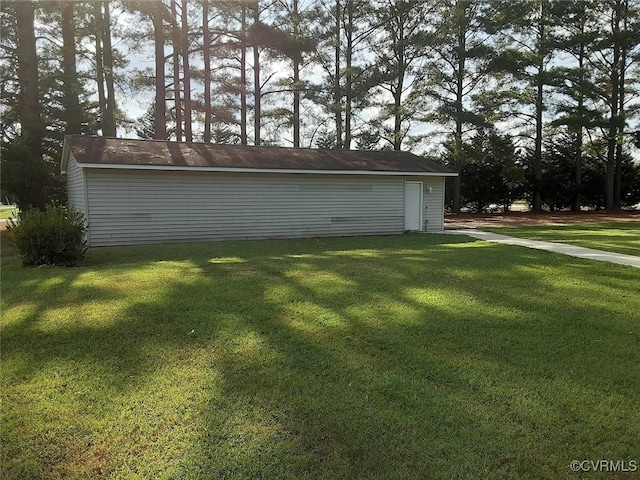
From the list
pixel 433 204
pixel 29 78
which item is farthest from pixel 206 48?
pixel 433 204

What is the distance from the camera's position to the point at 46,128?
17.1m

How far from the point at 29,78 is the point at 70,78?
2303mm

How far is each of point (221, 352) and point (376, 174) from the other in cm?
1074

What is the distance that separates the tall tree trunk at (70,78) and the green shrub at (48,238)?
12026 mm

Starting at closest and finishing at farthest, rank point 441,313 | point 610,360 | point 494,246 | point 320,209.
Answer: point 610,360 → point 441,313 → point 494,246 → point 320,209

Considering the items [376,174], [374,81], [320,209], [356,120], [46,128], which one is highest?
[374,81]

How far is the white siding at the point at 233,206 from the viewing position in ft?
35.6

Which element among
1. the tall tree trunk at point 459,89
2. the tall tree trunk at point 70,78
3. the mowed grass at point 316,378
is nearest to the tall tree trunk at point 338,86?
the tall tree trunk at point 459,89

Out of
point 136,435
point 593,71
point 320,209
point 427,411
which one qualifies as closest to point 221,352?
point 136,435

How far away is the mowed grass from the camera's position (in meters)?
2.22

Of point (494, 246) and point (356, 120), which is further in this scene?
point (356, 120)

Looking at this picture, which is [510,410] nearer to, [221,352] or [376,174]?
[221,352]

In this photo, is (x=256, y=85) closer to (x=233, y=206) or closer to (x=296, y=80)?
(x=296, y=80)

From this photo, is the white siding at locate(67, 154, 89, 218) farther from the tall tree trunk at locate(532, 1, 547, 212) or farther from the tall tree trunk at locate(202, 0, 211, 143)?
the tall tree trunk at locate(532, 1, 547, 212)
